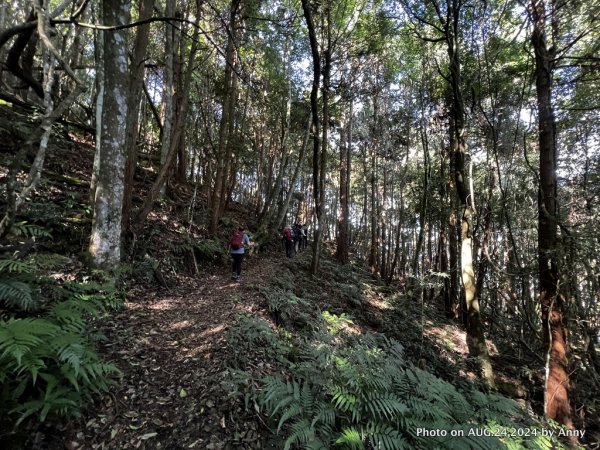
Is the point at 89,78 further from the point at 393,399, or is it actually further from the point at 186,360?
the point at 393,399

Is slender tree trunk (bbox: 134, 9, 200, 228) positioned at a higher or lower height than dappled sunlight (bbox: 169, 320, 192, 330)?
higher

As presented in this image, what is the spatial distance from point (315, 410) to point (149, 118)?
74.1 ft

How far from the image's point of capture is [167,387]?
3.47 metres

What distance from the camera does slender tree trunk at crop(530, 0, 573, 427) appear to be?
5617 mm

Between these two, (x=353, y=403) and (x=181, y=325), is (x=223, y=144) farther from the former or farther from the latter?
(x=353, y=403)

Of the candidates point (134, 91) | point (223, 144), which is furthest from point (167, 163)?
point (223, 144)

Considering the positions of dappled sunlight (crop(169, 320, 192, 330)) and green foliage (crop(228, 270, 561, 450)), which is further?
dappled sunlight (crop(169, 320, 192, 330))

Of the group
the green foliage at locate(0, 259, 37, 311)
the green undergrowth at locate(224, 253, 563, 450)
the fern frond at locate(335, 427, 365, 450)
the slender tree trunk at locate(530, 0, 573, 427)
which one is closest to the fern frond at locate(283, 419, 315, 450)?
the green undergrowth at locate(224, 253, 563, 450)

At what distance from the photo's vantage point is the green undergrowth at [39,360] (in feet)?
7.45

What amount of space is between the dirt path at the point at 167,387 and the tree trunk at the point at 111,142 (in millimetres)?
1280

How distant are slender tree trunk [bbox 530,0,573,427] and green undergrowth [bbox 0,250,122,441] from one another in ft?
23.7

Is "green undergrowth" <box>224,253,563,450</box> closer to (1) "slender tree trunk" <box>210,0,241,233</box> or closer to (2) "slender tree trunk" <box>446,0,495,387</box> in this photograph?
(2) "slender tree trunk" <box>446,0,495,387</box>

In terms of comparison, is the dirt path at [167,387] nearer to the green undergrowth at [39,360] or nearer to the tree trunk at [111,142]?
the green undergrowth at [39,360]

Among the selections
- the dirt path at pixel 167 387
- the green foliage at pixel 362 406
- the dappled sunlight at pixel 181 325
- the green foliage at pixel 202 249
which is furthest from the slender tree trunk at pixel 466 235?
the green foliage at pixel 202 249
